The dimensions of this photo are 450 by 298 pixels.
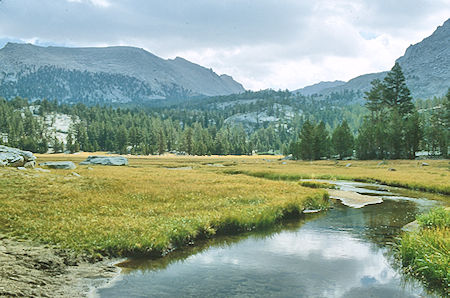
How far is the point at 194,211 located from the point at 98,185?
37.1 ft

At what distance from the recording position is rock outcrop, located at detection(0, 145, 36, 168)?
3638 cm

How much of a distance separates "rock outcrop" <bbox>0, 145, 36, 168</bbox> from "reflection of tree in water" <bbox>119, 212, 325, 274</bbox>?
95.8ft

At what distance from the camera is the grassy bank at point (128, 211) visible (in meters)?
14.2

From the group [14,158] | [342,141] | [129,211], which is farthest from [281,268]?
[342,141]

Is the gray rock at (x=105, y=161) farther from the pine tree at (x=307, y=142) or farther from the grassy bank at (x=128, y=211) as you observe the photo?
the pine tree at (x=307, y=142)

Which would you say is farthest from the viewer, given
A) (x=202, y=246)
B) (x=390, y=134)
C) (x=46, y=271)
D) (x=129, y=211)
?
(x=390, y=134)

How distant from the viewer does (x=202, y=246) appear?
52.8 feet

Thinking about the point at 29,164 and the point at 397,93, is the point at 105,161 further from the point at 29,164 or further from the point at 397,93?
the point at 397,93

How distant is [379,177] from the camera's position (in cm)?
5009

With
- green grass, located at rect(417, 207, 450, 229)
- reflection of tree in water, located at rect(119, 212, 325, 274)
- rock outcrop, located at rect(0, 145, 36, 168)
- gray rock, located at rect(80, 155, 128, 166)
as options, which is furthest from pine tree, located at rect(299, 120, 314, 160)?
green grass, located at rect(417, 207, 450, 229)

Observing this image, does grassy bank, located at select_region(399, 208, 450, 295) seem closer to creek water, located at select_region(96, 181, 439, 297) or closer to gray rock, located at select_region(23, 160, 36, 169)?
creek water, located at select_region(96, 181, 439, 297)

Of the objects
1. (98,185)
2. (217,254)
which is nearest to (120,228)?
(217,254)

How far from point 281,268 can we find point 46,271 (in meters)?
8.74

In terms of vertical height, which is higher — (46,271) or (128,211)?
(128,211)
